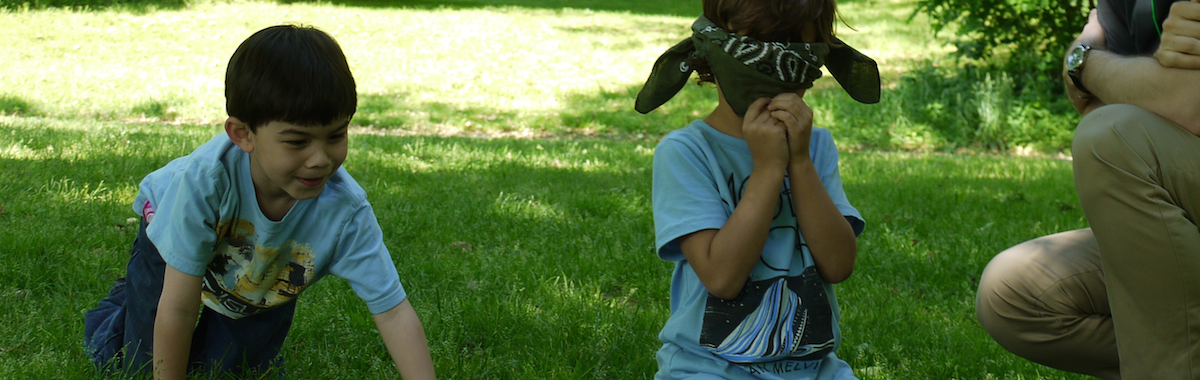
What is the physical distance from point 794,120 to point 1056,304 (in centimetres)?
106

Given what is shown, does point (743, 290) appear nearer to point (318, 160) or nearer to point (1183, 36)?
point (318, 160)

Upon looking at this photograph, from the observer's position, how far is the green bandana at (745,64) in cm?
204

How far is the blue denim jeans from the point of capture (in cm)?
269

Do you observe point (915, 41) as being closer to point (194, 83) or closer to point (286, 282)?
point (194, 83)

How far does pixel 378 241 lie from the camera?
2.57m

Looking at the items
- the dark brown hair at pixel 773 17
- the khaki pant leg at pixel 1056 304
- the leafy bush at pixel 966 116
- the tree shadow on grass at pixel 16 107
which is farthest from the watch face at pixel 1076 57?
the tree shadow on grass at pixel 16 107

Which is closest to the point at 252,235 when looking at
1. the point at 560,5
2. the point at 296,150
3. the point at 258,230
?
the point at 258,230

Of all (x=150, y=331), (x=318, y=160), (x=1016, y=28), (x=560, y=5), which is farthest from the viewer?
(x=560, y=5)

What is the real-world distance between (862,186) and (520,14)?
1628 centimetres

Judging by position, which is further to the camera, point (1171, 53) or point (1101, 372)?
point (1101, 372)

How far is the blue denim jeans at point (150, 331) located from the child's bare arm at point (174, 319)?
24 centimetres

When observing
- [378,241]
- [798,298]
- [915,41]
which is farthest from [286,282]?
[915,41]

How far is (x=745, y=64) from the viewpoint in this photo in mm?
2049

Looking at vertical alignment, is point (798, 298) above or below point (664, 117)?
above
